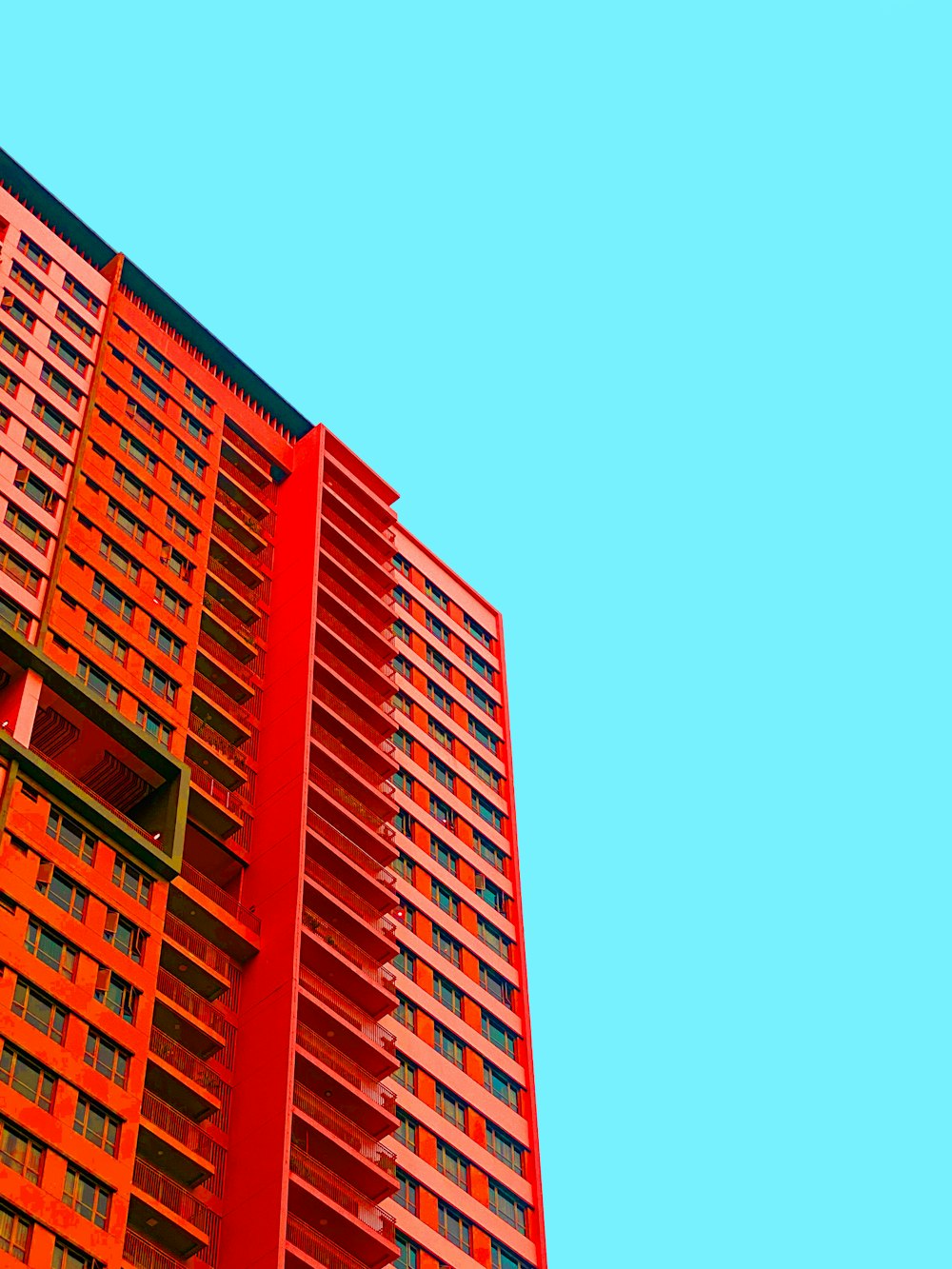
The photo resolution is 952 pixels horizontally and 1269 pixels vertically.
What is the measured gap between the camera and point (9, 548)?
64.7m

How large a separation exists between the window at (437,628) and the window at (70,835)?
33.7m

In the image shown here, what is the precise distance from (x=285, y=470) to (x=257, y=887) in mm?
27822

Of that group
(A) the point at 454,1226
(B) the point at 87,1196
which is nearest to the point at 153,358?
(A) the point at 454,1226

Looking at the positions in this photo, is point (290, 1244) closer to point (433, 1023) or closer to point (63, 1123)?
point (63, 1123)

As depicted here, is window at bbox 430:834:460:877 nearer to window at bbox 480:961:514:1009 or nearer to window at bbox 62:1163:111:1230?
window at bbox 480:961:514:1009

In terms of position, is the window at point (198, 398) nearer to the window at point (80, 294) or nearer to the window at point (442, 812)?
the window at point (80, 294)

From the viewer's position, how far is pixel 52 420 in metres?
72.6

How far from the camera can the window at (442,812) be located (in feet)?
262

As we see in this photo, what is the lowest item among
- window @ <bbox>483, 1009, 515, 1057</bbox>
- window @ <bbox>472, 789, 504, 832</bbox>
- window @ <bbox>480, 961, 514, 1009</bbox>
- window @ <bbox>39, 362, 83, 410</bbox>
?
window @ <bbox>483, 1009, 515, 1057</bbox>

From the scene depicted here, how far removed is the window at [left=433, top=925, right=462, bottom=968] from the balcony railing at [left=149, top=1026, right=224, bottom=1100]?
15.7 m

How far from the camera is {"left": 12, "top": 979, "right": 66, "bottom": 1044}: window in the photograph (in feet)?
170

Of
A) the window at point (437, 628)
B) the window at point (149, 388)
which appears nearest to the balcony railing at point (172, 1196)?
the window at point (149, 388)

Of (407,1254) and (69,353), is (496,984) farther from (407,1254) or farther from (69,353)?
(69,353)

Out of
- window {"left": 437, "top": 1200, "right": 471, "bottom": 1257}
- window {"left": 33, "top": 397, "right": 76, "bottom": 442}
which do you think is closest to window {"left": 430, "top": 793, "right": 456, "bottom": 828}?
window {"left": 437, "top": 1200, "right": 471, "bottom": 1257}
